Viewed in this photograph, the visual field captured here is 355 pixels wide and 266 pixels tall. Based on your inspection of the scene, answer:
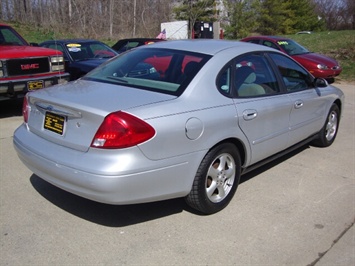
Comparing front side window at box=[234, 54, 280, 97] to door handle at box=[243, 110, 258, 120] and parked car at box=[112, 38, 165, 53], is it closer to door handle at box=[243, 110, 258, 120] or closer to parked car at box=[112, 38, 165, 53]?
door handle at box=[243, 110, 258, 120]

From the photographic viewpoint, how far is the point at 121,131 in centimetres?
281

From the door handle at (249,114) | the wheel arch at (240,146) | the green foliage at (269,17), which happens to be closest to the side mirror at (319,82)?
the door handle at (249,114)

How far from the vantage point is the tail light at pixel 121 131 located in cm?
281

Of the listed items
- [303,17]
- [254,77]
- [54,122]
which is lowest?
[54,122]

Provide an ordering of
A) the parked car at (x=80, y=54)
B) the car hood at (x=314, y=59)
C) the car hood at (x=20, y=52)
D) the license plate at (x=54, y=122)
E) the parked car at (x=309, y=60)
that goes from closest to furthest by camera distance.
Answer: the license plate at (x=54, y=122), the car hood at (x=20, y=52), the parked car at (x=80, y=54), the parked car at (x=309, y=60), the car hood at (x=314, y=59)

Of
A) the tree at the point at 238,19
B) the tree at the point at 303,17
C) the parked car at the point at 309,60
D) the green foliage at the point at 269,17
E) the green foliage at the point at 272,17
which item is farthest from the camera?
the tree at the point at 303,17

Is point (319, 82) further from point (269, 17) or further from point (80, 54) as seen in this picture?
point (269, 17)

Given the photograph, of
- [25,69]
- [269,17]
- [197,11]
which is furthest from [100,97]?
[269,17]

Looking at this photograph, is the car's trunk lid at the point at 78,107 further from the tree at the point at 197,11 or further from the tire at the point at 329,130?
the tree at the point at 197,11

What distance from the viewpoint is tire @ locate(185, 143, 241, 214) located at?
10.8 ft

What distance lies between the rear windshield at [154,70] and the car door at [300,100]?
1270 millimetres

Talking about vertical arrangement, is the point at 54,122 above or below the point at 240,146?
above

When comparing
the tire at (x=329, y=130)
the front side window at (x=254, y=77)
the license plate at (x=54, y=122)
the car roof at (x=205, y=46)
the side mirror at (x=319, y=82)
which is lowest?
the tire at (x=329, y=130)

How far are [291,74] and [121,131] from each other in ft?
8.97
